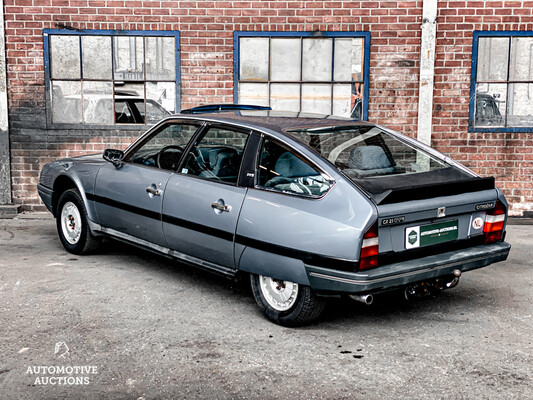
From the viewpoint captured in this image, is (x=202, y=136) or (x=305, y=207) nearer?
(x=305, y=207)

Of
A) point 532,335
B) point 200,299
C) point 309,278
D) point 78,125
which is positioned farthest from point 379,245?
point 78,125

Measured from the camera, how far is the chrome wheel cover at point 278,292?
15.1 feet

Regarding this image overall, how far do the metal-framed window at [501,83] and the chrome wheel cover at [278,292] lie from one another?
544 centimetres

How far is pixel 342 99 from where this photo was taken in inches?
363

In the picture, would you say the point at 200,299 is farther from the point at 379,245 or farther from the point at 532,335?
the point at 532,335

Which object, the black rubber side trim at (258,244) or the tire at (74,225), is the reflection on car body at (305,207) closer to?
the black rubber side trim at (258,244)

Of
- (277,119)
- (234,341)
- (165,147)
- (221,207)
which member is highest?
(277,119)

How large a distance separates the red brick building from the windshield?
3972 millimetres

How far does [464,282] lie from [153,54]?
5.46 meters

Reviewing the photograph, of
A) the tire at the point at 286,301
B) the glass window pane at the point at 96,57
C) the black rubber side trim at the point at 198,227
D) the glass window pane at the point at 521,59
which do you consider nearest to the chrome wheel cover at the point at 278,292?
the tire at the point at 286,301

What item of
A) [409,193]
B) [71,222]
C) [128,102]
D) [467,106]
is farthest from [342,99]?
[409,193]

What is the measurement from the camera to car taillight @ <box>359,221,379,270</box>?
4195mm

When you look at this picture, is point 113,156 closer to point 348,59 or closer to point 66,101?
point 66,101

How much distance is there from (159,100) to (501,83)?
482 centimetres
